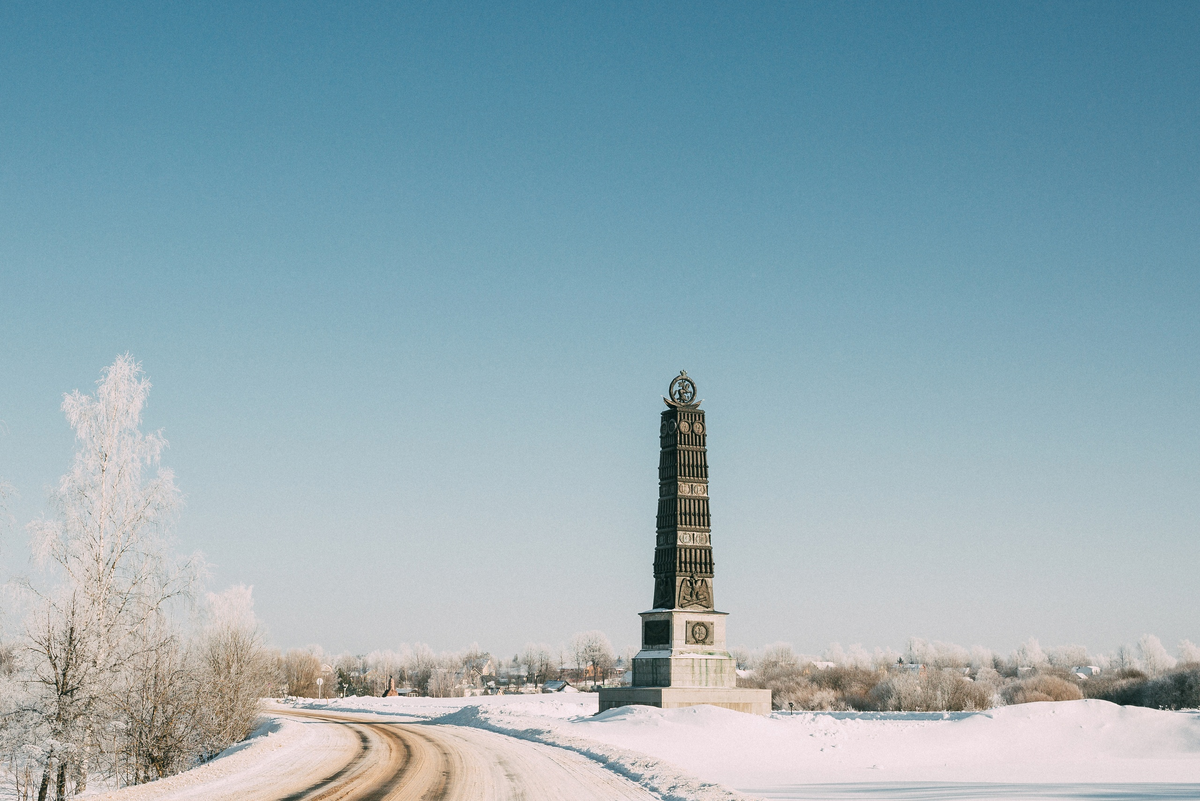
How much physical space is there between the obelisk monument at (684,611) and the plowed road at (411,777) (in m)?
11.8

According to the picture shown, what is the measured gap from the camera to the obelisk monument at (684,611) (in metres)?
38.6

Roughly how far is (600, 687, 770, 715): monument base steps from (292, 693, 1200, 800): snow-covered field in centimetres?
201

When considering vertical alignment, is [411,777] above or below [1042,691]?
above

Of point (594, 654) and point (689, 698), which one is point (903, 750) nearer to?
point (689, 698)

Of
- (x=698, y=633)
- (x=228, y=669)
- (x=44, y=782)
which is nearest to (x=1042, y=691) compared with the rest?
(x=698, y=633)

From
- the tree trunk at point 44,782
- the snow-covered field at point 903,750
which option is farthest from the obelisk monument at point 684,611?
the tree trunk at point 44,782

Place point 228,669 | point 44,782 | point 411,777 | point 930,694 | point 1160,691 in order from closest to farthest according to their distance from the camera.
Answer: point 411,777, point 44,782, point 228,669, point 930,694, point 1160,691

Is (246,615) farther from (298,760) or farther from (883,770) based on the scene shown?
(883,770)

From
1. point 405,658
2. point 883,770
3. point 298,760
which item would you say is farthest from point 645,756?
point 405,658

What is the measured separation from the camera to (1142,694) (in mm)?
60156

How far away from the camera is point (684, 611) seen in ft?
129

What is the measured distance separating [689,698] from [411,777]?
20.4 m

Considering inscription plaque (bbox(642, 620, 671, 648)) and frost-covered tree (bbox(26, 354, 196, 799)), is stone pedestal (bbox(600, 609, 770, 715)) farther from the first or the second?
frost-covered tree (bbox(26, 354, 196, 799))

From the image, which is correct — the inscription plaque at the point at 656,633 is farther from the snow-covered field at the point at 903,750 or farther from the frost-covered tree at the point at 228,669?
the frost-covered tree at the point at 228,669
